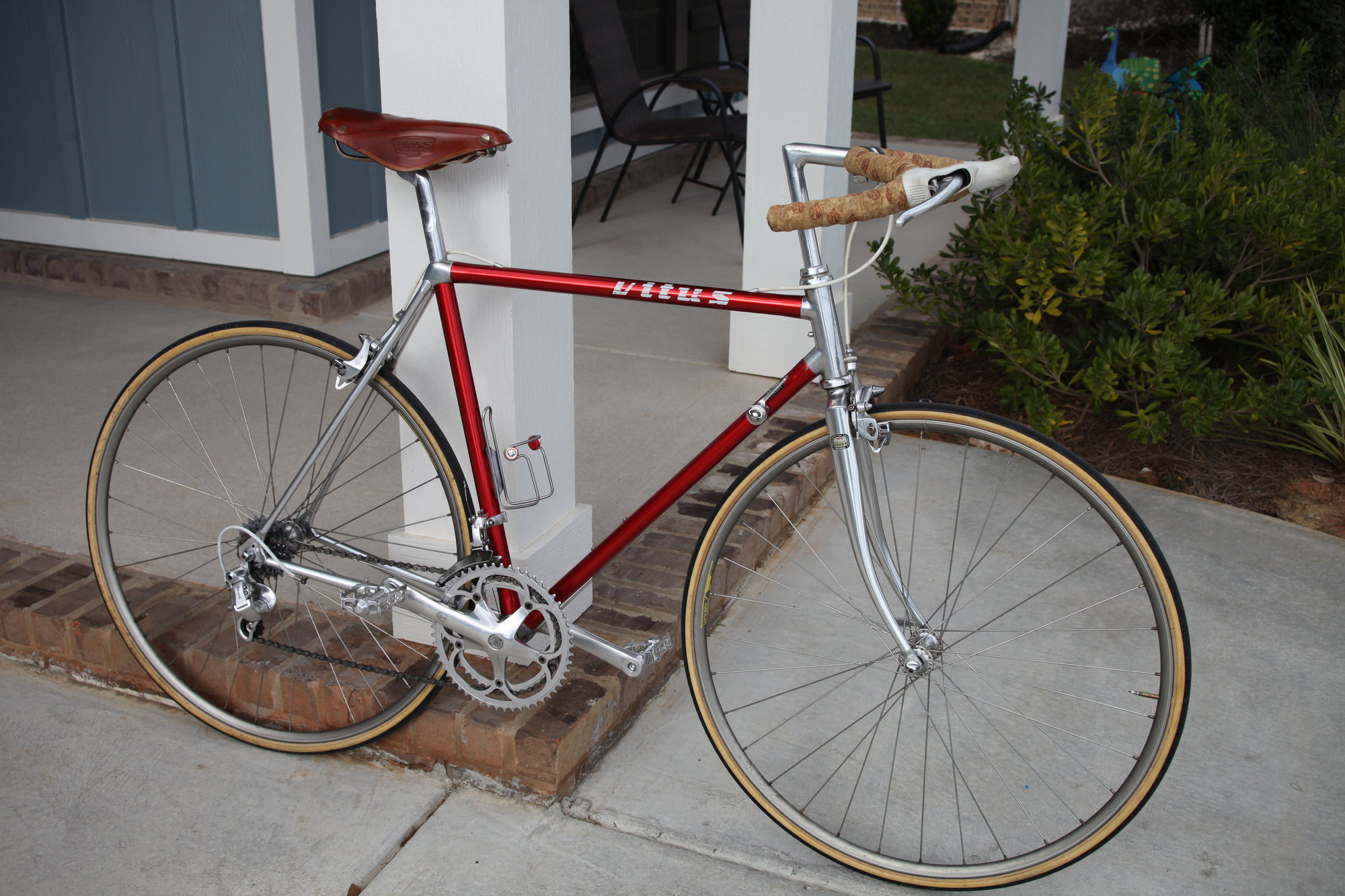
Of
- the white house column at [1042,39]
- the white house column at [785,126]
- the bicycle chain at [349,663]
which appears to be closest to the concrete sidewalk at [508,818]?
the bicycle chain at [349,663]

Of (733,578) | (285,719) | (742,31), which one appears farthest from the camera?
Answer: (742,31)

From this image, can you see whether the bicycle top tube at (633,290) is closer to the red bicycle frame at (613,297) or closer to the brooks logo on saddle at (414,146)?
the red bicycle frame at (613,297)

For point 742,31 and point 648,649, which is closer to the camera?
point 648,649

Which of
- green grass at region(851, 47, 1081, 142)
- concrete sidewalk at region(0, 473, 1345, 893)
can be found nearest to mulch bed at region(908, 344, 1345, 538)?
concrete sidewalk at region(0, 473, 1345, 893)

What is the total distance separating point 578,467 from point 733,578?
25.3 inches

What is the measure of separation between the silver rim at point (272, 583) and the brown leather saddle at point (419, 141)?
1.11ft

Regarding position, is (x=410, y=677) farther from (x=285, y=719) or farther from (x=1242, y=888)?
(x=1242, y=888)

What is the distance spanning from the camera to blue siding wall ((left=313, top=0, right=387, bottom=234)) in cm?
404

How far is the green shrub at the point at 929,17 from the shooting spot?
46.7 feet

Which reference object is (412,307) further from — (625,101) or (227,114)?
(625,101)

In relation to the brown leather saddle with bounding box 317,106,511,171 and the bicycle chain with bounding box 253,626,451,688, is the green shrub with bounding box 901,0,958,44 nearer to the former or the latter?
the brown leather saddle with bounding box 317,106,511,171

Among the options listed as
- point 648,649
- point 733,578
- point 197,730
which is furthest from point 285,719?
point 733,578

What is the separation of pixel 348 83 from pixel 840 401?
310cm

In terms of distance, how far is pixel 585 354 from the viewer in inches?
151
